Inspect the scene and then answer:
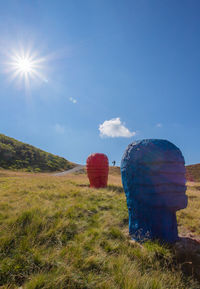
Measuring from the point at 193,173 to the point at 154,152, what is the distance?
2840cm

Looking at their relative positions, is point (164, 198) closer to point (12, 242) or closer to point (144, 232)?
point (144, 232)

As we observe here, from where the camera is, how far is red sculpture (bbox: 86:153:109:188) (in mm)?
10047

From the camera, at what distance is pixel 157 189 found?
11.4 ft

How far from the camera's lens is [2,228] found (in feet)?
11.3

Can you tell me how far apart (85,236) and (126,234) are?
1.11 metres

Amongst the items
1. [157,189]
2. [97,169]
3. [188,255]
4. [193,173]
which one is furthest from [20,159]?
[188,255]

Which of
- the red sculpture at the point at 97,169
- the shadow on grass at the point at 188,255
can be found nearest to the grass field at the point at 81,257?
the shadow on grass at the point at 188,255

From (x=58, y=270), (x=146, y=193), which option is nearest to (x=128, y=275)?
(x=58, y=270)

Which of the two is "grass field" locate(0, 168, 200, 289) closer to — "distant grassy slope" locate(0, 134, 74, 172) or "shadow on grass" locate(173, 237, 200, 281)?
"shadow on grass" locate(173, 237, 200, 281)

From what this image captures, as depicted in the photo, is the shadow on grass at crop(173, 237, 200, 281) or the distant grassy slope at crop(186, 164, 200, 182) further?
the distant grassy slope at crop(186, 164, 200, 182)

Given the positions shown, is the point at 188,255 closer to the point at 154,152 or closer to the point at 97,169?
the point at 154,152

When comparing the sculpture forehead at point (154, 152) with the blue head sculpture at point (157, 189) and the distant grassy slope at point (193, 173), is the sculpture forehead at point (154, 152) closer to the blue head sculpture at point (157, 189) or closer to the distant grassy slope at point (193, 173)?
the blue head sculpture at point (157, 189)

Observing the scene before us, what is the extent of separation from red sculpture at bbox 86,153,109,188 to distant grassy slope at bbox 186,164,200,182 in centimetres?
2206

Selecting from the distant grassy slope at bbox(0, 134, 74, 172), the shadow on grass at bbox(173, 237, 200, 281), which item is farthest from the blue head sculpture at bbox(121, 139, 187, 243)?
the distant grassy slope at bbox(0, 134, 74, 172)
